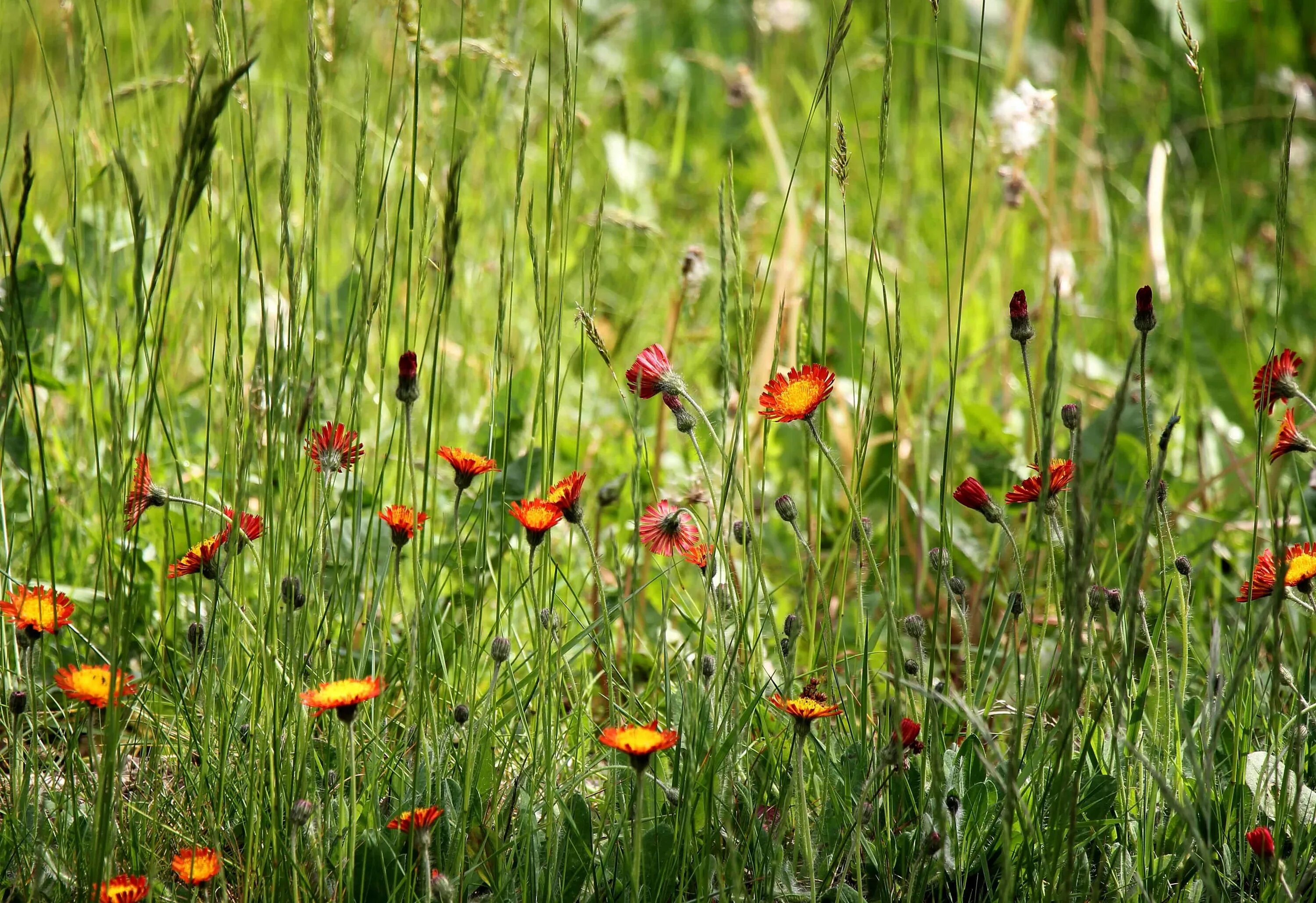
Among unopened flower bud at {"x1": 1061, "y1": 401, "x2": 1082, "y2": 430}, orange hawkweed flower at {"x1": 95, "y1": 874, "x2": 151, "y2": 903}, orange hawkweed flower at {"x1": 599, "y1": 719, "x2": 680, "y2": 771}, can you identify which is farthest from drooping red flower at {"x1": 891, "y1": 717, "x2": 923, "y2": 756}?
orange hawkweed flower at {"x1": 95, "y1": 874, "x2": 151, "y2": 903}

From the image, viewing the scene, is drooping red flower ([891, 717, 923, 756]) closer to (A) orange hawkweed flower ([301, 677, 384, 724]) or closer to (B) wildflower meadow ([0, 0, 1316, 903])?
(B) wildflower meadow ([0, 0, 1316, 903])

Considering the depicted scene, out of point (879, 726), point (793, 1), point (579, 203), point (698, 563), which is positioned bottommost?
point (879, 726)

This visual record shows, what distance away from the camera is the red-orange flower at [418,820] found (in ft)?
2.58

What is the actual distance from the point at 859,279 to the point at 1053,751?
1.76m

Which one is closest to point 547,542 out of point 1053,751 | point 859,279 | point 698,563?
point 698,563

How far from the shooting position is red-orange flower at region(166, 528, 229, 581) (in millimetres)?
919

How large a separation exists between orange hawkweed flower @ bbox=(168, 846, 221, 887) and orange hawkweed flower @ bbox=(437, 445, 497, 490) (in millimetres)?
324

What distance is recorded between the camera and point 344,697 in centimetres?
78

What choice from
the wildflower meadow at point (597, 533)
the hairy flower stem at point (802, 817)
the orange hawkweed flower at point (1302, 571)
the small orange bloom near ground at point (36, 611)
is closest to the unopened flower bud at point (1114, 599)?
the wildflower meadow at point (597, 533)

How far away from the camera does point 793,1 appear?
11.6 ft

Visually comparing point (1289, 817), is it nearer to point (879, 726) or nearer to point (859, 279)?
point (879, 726)

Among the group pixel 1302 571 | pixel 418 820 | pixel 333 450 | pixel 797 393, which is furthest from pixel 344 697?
pixel 1302 571

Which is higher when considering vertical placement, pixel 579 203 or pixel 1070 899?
pixel 579 203

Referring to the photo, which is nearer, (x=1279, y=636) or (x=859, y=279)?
(x=1279, y=636)
